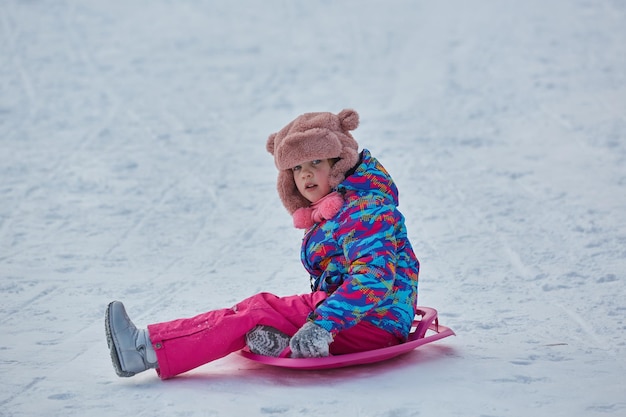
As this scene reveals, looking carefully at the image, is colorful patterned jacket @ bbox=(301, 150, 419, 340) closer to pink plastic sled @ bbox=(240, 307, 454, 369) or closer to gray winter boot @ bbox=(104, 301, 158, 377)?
pink plastic sled @ bbox=(240, 307, 454, 369)

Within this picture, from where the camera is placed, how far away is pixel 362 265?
305cm

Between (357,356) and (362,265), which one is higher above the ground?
(362,265)

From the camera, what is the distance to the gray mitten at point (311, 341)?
9.86 feet

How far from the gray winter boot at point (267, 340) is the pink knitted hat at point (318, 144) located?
0.57 m

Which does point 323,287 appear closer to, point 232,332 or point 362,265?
point 362,265

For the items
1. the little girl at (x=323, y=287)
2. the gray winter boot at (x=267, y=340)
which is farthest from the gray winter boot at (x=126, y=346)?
the gray winter boot at (x=267, y=340)

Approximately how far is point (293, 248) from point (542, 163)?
2.50 meters

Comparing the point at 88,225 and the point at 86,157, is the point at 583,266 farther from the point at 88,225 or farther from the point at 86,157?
the point at 86,157

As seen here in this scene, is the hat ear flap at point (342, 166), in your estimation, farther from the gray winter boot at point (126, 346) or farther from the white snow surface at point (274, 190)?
the gray winter boot at point (126, 346)

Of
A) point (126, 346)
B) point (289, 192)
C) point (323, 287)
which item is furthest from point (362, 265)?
point (126, 346)

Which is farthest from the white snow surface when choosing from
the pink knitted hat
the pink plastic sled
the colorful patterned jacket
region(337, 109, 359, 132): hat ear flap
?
region(337, 109, 359, 132): hat ear flap

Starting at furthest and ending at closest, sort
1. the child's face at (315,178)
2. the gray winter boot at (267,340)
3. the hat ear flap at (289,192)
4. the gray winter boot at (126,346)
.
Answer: the hat ear flap at (289,192), the child's face at (315,178), the gray winter boot at (267,340), the gray winter boot at (126,346)

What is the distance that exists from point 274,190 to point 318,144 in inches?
132

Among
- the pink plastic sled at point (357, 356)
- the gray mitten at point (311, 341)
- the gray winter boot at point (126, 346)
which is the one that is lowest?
the pink plastic sled at point (357, 356)
